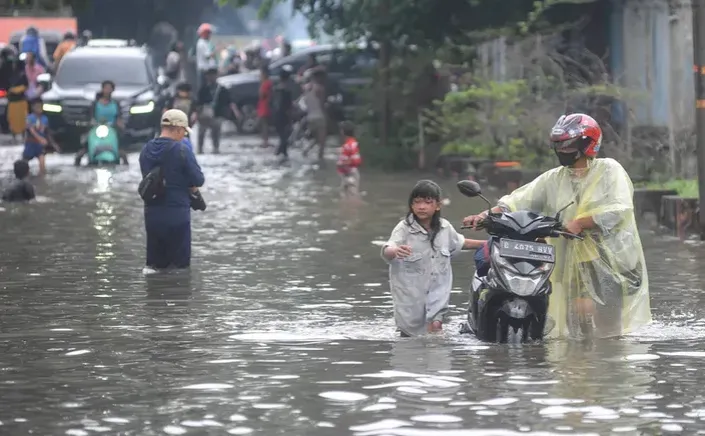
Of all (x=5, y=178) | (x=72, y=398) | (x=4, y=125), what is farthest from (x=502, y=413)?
(x=4, y=125)

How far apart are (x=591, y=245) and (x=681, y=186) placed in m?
9.12

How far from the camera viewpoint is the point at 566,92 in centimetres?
2394

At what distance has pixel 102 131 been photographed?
3166 cm

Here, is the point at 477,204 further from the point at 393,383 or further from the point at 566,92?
the point at 393,383

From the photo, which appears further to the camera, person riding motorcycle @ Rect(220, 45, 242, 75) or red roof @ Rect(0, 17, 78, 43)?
red roof @ Rect(0, 17, 78, 43)

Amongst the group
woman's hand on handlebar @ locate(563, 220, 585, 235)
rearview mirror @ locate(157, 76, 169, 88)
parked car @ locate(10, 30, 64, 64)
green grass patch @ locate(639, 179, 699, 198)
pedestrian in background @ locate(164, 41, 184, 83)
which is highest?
parked car @ locate(10, 30, 64, 64)

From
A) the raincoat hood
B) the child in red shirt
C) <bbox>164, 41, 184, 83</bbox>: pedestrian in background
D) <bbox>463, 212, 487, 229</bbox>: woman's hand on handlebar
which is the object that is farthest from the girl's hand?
<bbox>164, 41, 184, 83</bbox>: pedestrian in background

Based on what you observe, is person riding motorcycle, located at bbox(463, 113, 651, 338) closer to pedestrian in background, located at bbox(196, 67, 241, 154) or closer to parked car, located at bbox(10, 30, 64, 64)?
pedestrian in background, located at bbox(196, 67, 241, 154)

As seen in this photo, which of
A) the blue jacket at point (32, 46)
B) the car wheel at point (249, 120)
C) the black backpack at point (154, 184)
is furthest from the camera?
the blue jacket at point (32, 46)

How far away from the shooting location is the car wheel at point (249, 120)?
44197 mm

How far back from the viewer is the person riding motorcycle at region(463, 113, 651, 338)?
37.2ft

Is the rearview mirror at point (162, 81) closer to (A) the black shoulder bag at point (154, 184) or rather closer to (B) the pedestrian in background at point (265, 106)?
(B) the pedestrian in background at point (265, 106)

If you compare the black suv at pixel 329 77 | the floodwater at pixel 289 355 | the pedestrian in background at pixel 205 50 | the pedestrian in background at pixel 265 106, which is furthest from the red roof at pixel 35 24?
the floodwater at pixel 289 355

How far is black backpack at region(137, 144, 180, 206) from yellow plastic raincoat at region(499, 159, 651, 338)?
4.96 meters
